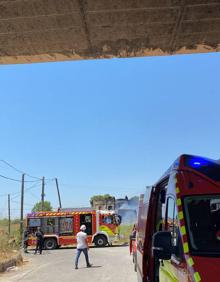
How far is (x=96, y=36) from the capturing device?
26.7ft

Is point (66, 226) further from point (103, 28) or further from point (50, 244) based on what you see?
point (103, 28)

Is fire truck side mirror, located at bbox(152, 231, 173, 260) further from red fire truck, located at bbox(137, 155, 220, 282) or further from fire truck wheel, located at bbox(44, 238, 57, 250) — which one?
fire truck wheel, located at bbox(44, 238, 57, 250)

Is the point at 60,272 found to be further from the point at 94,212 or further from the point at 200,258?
the point at 94,212

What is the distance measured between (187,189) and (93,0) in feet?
11.5

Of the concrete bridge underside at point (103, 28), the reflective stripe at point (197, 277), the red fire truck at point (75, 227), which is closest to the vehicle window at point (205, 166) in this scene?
the reflective stripe at point (197, 277)

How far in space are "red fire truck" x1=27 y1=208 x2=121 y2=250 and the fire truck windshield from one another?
113 ft

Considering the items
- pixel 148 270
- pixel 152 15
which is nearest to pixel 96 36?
pixel 152 15

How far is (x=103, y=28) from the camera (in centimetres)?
785

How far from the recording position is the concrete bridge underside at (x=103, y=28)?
717 centimetres

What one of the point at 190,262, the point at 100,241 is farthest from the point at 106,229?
the point at 190,262

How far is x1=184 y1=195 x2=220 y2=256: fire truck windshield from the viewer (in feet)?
14.1

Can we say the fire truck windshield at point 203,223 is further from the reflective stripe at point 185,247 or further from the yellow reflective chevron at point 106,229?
the yellow reflective chevron at point 106,229

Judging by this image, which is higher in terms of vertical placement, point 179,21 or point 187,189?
point 179,21

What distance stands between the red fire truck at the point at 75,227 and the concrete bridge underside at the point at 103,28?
30576 millimetres
